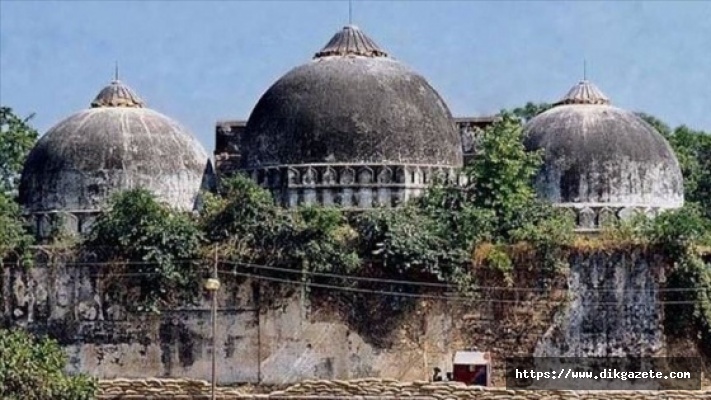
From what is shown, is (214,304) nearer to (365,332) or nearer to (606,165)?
(365,332)

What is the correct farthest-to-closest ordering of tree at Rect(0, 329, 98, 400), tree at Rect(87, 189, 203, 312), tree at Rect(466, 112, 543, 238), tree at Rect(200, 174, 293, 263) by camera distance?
tree at Rect(466, 112, 543, 238) < tree at Rect(200, 174, 293, 263) < tree at Rect(87, 189, 203, 312) < tree at Rect(0, 329, 98, 400)

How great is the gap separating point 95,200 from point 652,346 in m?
10.6

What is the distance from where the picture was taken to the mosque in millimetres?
38094

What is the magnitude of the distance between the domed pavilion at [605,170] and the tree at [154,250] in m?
6.93

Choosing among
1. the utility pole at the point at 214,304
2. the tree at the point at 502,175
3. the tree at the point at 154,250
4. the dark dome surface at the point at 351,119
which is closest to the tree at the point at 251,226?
the utility pole at the point at 214,304

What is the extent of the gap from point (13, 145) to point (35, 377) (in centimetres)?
1272

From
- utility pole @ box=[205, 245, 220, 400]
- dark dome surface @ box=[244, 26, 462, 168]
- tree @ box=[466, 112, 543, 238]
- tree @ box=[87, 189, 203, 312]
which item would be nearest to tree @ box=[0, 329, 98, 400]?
utility pole @ box=[205, 245, 220, 400]

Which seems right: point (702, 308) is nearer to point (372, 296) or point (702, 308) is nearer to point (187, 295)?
point (372, 296)

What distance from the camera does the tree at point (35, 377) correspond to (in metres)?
32.0

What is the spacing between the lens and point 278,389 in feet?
118

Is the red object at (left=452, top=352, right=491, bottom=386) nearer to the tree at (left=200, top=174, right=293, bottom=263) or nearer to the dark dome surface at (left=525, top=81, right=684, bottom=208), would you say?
the tree at (left=200, top=174, right=293, bottom=263)

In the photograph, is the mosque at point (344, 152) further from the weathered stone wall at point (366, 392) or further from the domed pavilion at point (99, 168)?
the weathered stone wall at point (366, 392)

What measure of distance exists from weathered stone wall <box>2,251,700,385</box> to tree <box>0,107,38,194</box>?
775cm

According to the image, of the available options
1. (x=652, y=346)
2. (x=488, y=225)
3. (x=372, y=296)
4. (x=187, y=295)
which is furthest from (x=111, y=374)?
(x=652, y=346)
